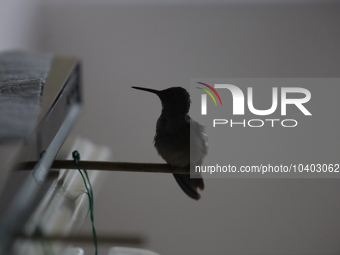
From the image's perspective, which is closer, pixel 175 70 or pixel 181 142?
pixel 181 142

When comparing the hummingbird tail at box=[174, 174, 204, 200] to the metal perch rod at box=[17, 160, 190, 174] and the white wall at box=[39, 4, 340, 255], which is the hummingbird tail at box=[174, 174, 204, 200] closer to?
the metal perch rod at box=[17, 160, 190, 174]

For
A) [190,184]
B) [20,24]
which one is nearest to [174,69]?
[20,24]

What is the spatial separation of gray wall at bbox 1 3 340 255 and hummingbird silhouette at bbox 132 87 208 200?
2.02ft

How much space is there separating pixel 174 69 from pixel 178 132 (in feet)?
3.17

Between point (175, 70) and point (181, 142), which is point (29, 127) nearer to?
point (181, 142)

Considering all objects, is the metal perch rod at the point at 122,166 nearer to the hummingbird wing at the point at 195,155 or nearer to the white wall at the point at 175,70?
the hummingbird wing at the point at 195,155

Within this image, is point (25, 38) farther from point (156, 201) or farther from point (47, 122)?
point (47, 122)

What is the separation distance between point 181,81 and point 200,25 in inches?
10.6

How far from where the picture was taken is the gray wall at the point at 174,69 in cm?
113

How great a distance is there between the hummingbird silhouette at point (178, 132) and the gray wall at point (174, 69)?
614mm

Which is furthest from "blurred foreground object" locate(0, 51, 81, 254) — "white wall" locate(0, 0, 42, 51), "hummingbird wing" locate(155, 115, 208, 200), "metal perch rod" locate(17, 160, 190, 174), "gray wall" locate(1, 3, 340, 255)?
"white wall" locate(0, 0, 42, 51)

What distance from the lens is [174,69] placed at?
1.37 metres

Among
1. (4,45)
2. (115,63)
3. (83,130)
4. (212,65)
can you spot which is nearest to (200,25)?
(212,65)

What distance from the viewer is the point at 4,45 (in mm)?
1224
